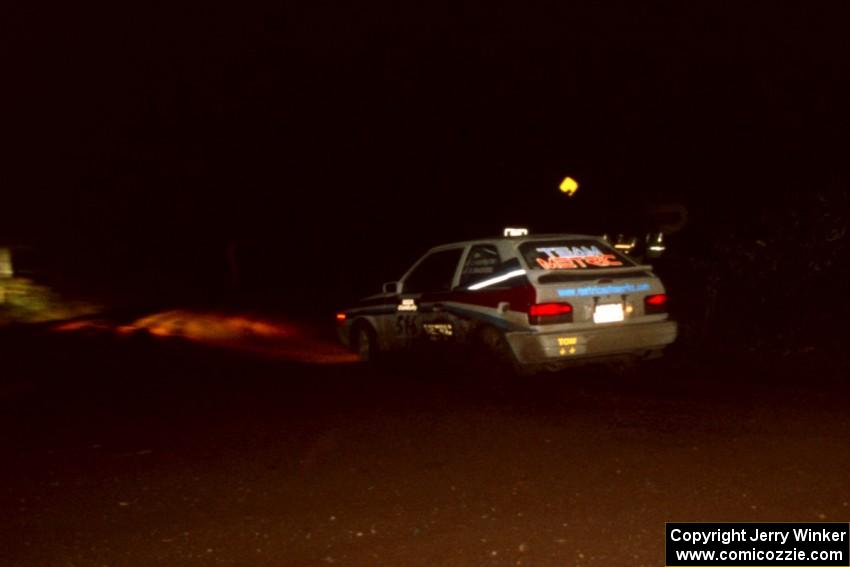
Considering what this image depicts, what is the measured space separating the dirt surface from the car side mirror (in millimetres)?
1065

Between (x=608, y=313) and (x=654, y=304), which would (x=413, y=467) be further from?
(x=654, y=304)

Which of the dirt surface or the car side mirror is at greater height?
the car side mirror

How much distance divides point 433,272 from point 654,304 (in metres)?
2.57

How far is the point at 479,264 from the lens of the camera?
9367 millimetres

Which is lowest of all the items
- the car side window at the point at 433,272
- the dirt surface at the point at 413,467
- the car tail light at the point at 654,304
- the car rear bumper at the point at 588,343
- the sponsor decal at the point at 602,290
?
the dirt surface at the point at 413,467

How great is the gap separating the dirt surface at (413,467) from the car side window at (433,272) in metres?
1.05

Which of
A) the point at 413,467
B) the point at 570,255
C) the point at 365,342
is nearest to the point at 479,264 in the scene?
the point at 570,255

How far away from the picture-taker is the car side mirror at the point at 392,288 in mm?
10320

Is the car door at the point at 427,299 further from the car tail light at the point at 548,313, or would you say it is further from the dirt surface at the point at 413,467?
the car tail light at the point at 548,313

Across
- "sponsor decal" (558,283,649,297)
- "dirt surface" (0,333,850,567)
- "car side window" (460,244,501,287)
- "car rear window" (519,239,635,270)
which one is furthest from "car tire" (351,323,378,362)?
"sponsor decal" (558,283,649,297)

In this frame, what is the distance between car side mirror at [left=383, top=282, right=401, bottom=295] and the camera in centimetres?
1032

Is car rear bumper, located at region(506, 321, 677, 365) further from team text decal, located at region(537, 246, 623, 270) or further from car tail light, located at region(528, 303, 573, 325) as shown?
team text decal, located at region(537, 246, 623, 270)

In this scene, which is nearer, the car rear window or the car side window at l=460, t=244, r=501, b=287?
the car rear window

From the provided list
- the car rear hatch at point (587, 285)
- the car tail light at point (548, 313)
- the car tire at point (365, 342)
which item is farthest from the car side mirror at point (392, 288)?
the car tail light at point (548, 313)
